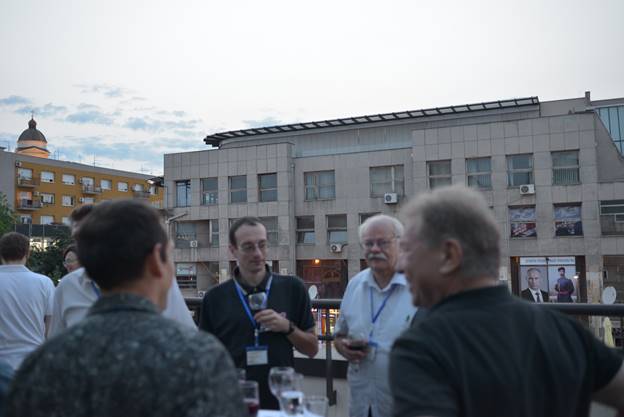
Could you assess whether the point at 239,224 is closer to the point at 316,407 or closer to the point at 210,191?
the point at 316,407

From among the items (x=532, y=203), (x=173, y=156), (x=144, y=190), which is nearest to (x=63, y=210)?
(x=144, y=190)

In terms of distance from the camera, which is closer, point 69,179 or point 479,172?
point 479,172

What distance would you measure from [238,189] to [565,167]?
750 inches

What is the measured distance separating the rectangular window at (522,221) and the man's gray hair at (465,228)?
96.6 feet

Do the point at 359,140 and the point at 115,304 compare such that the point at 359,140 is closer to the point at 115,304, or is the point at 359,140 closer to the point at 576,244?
the point at 576,244

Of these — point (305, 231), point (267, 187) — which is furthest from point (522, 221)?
point (267, 187)

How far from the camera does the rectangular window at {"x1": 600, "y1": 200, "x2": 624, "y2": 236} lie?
27.6 m

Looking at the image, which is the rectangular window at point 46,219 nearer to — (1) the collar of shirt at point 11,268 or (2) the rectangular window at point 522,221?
(2) the rectangular window at point 522,221

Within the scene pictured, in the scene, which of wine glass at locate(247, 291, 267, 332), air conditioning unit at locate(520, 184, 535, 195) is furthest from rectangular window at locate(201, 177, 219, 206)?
wine glass at locate(247, 291, 267, 332)

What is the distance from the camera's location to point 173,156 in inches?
1495

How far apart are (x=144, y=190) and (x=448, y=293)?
73868 millimetres

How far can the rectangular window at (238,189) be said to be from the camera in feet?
117

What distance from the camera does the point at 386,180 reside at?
32469 millimetres

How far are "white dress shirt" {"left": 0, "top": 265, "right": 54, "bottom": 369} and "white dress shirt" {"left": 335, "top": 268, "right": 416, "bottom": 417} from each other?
2476mm
